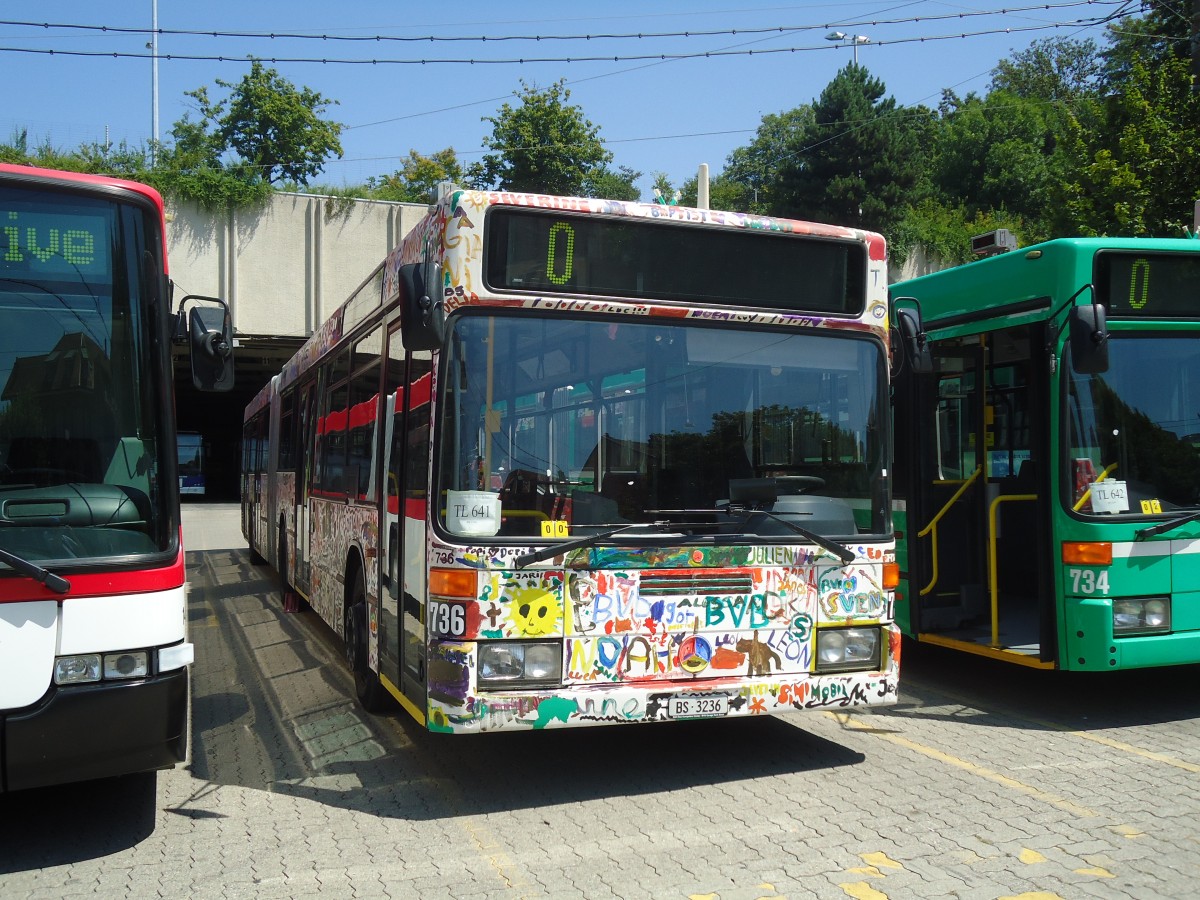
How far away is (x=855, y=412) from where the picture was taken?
19.4 ft

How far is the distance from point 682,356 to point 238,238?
26.1 meters

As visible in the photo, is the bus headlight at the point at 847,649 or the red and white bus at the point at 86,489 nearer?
the red and white bus at the point at 86,489

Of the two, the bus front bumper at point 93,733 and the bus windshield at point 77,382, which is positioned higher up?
the bus windshield at point 77,382

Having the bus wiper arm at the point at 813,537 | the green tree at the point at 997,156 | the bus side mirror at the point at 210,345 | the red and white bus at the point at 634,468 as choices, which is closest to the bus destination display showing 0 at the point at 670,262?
the red and white bus at the point at 634,468

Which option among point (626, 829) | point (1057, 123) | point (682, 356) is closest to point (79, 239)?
point (682, 356)

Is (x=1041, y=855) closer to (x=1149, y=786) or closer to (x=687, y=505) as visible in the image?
(x=1149, y=786)

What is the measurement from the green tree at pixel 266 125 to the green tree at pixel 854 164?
25.8 metres

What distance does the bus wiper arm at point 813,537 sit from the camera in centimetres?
562

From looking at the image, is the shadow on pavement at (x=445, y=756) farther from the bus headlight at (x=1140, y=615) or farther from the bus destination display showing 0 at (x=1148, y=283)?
the bus destination display showing 0 at (x=1148, y=283)

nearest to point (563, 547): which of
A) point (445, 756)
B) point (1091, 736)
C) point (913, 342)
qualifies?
point (445, 756)

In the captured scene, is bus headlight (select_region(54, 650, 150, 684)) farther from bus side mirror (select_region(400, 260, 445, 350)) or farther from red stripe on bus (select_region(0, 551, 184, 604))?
bus side mirror (select_region(400, 260, 445, 350))

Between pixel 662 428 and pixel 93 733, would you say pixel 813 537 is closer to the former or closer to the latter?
pixel 662 428

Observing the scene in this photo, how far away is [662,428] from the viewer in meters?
5.49

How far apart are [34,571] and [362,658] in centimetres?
310
